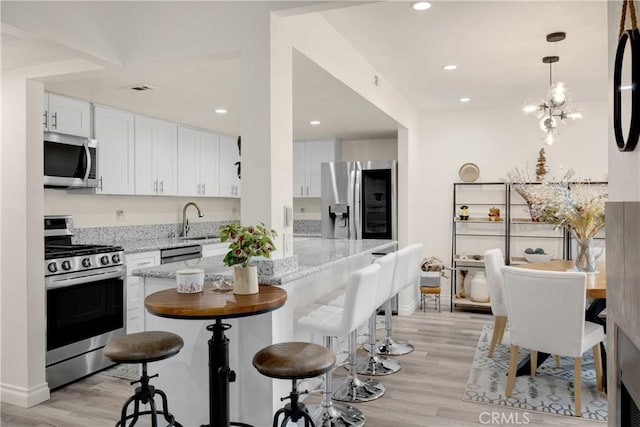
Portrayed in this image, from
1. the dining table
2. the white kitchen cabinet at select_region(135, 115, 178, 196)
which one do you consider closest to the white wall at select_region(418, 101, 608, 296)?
the dining table

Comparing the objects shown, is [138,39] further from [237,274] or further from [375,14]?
[237,274]

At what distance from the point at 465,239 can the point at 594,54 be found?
113 inches

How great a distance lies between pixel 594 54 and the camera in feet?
12.5

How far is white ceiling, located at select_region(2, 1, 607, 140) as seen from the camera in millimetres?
2947

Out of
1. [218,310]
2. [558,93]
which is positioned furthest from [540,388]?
[218,310]

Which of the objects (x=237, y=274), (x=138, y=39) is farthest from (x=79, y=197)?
(x=237, y=274)

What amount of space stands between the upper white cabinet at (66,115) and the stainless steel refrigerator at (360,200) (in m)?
2.79

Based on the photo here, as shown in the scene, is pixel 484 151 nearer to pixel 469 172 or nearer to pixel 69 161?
pixel 469 172

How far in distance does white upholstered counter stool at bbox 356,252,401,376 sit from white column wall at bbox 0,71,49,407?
235 cm

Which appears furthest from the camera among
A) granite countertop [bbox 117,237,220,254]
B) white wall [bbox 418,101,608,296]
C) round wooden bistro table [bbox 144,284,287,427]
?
white wall [bbox 418,101,608,296]

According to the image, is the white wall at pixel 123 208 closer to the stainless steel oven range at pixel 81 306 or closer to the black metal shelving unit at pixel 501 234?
the stainless steel oven range at pixel 81 306

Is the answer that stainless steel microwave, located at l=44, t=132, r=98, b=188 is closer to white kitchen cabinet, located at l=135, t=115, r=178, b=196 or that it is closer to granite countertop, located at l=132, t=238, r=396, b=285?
white kitchen cabinet, located at l=135, t=115, r=178, b=196

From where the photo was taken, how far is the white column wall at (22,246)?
125 inches

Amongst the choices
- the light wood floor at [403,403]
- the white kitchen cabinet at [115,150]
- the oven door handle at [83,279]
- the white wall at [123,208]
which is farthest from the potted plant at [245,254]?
the white wall at [123,208]
